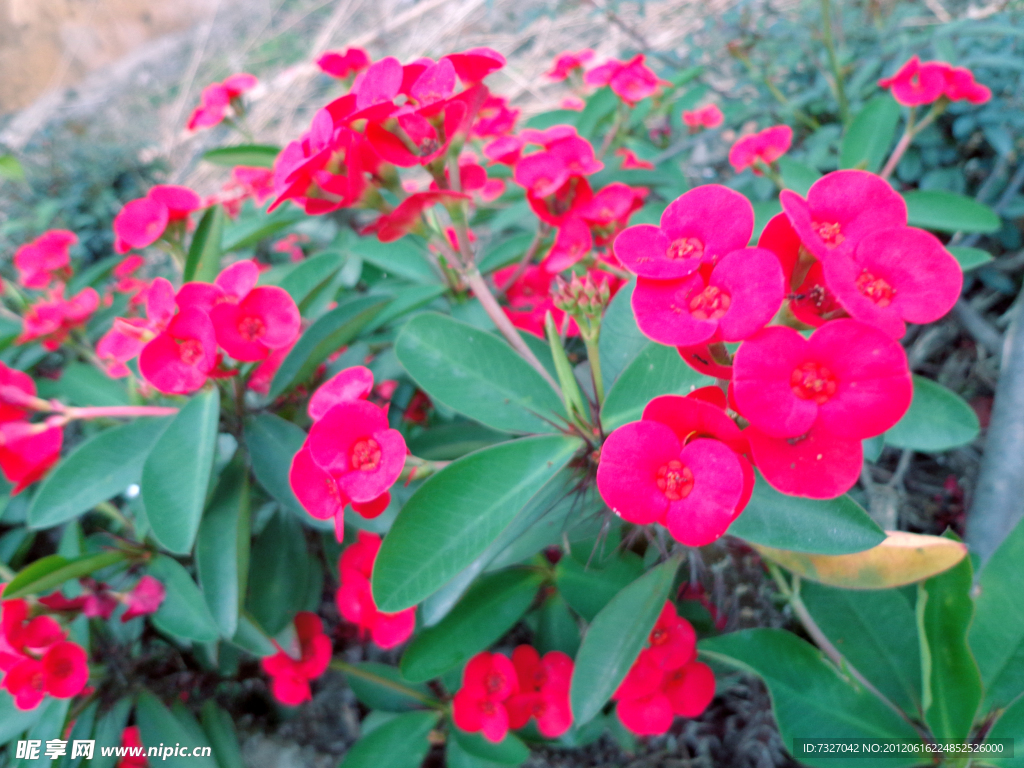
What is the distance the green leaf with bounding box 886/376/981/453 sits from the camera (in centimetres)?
98

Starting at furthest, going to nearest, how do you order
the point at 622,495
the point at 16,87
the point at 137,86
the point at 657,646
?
the point at 16,87
the point at 137,86
the point at 657,646
the point at 622,495

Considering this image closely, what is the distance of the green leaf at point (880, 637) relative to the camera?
96cm

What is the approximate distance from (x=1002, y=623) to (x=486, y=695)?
2.65ft

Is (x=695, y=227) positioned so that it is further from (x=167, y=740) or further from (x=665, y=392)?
(x=167, y=740)

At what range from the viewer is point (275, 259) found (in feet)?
7.08

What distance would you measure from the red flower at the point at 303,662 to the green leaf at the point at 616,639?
611mm

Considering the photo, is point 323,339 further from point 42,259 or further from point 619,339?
point 42,259

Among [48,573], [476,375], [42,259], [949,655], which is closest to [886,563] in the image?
[949,655]

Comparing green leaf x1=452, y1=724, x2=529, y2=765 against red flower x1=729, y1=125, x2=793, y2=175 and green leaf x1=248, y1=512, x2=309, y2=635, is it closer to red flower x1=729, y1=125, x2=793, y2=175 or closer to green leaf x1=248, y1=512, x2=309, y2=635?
green leaf x1=248, y1=512, x2=309, y2=635

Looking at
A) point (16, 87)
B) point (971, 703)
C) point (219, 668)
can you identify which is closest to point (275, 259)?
point (219, 668)

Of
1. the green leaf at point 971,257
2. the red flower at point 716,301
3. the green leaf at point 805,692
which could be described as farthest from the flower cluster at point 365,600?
the green leaf at point 971,257

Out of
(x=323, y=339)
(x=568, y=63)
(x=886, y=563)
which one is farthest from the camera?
(x=568, y=63)

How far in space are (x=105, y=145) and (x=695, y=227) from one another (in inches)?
160

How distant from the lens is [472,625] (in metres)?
1.10
